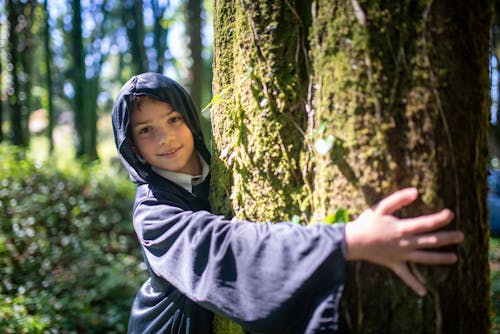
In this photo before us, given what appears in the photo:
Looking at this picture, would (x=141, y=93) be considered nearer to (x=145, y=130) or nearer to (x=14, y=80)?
(x=145, y=130)

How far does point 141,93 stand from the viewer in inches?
76.1

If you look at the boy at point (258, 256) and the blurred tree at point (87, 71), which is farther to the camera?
the blurred tree at point (87, 71)

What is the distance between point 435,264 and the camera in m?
1.29

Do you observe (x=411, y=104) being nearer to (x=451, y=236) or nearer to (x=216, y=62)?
(x=451, y=236)

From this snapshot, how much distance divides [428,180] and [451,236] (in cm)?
18

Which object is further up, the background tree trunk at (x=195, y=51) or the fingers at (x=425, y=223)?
the background tree trunk at (x=195, y=51)

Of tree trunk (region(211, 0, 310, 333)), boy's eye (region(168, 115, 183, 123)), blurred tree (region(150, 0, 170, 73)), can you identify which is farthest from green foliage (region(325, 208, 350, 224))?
blurred tree (region(150, 0, 170, 73))

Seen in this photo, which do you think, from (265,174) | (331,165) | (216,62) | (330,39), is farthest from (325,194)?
(216,62)

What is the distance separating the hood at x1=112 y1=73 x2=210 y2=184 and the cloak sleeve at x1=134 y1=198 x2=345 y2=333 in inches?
22.2

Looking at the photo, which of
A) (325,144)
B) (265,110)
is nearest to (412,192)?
(325,144)

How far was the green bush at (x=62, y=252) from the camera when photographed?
486cm

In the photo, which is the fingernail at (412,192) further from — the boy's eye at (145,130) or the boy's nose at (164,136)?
the boy's eye at (145,130)

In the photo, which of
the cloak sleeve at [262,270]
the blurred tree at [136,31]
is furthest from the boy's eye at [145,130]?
the blurred tree at [136,31]

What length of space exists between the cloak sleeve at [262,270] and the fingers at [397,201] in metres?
0.15
